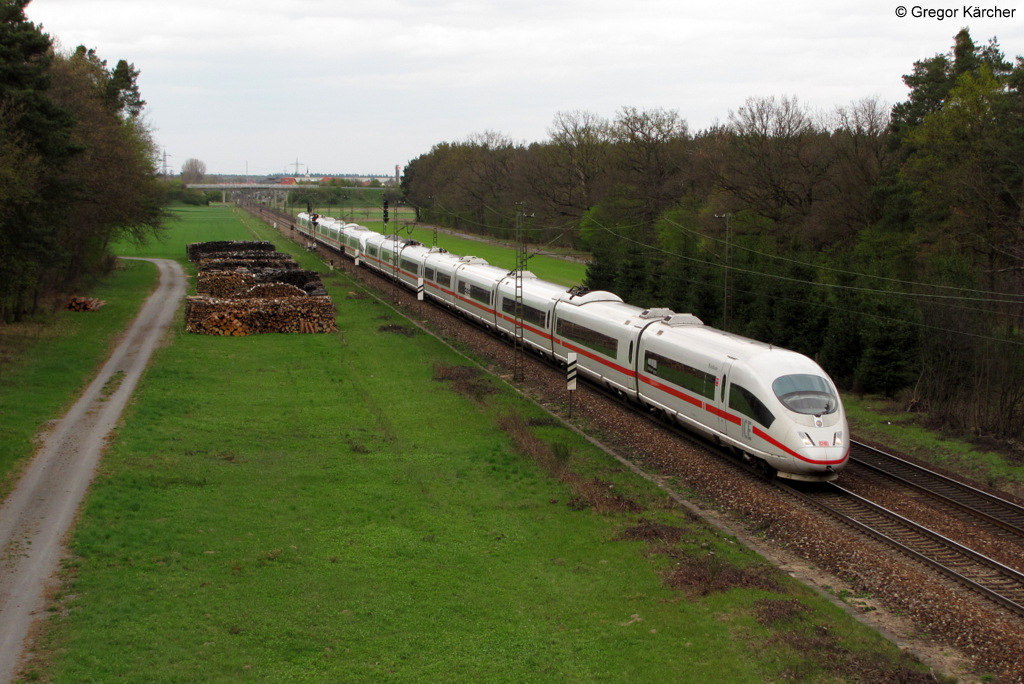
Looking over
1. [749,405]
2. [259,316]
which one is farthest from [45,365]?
[749,405]

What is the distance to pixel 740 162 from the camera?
58469 mm

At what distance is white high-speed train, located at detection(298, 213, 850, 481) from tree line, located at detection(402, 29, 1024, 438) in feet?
15.0

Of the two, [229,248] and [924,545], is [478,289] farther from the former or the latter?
[229,248]

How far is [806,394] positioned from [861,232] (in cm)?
3385

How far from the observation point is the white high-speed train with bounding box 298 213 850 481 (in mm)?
18484

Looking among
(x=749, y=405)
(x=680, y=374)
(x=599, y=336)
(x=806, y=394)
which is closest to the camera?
(x=806, y=394)

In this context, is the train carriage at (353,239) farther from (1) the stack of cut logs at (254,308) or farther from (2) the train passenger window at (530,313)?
(2) the train passenger window at (530,313)

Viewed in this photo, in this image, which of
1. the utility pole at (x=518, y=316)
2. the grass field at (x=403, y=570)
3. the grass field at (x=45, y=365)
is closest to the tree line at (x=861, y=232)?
the utility pole at (x=518, y=316)

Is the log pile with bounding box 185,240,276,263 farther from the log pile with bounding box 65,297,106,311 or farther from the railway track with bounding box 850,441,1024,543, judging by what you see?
the railway track with bounding box 850,441,1024,543

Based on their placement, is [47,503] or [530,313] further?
[530,313]

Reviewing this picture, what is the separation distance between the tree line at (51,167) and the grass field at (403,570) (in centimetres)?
1295

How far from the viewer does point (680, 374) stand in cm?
2273

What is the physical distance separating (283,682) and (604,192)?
71661mm

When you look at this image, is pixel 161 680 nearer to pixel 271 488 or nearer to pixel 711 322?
pixel 271 488
